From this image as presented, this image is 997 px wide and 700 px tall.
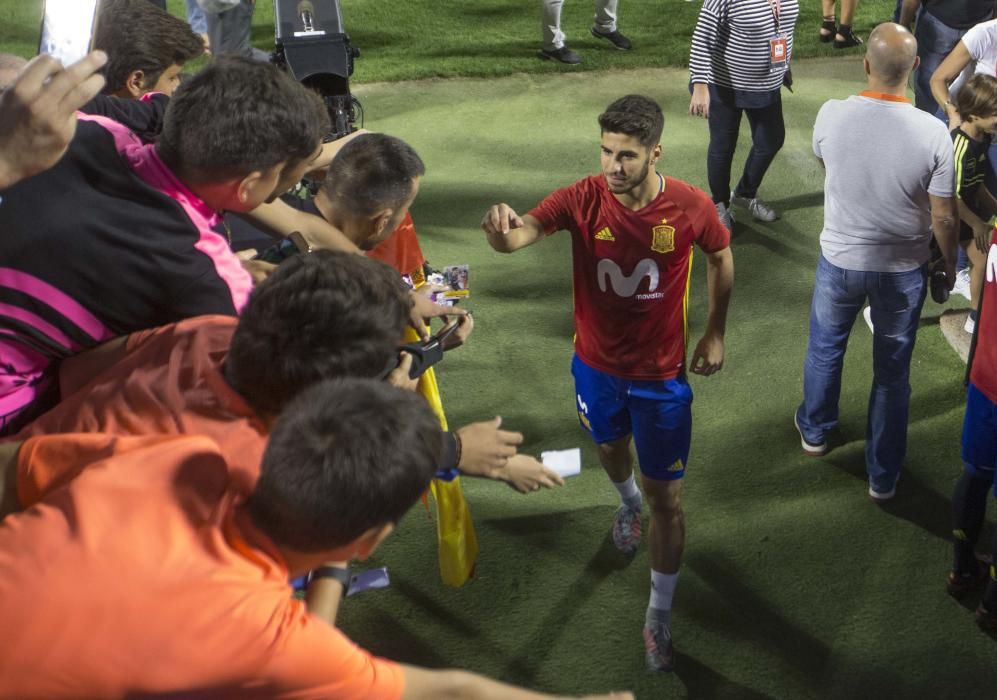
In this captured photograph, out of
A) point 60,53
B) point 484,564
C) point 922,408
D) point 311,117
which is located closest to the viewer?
point 60,53

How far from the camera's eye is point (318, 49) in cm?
655

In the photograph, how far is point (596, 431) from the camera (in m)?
3.82

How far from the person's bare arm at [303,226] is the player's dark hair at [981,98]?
3.04m

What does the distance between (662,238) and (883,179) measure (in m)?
1.05

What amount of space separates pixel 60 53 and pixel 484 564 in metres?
2.58

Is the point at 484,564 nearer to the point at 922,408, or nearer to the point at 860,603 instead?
the point at 860,603

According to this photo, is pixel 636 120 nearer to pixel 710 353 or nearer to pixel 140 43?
pixel 710 353

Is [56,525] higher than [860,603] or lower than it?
higher

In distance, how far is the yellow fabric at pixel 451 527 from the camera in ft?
12.3

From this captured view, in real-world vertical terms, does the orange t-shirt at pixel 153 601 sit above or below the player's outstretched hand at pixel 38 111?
below

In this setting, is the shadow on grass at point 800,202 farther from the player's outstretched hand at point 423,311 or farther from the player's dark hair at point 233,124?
the player's dark hair at point 233,124

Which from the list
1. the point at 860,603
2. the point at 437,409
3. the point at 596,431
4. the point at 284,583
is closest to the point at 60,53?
the point at 284,583

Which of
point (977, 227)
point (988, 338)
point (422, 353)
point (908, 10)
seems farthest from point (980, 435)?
point (908, 10)

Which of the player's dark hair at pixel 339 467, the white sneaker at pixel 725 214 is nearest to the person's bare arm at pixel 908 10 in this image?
the white sneaker at pixel 725 214
